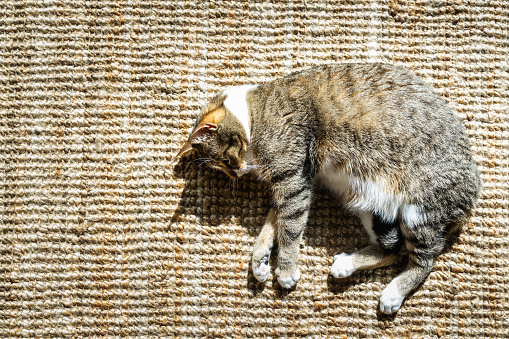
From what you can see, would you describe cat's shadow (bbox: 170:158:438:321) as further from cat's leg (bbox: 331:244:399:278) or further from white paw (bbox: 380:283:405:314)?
white paw (bbox: 380:283:405:314)

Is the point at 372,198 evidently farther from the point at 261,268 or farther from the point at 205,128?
the point at 205,128

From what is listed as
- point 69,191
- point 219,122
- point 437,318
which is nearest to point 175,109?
point 219,122

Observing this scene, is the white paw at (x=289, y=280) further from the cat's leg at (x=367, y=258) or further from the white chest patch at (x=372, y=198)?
the white chest patch at (x=372, y=198)

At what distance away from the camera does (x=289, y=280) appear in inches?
47.9

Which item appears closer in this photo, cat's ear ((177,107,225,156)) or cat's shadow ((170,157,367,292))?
cat's ear ((177,107,225,156))

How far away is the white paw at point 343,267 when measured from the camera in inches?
47.6

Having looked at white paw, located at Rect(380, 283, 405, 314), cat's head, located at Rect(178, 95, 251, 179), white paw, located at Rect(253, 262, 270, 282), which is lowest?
white paw, located at Rect(380, 283, 405, 314)

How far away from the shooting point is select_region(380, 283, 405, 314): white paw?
1.20 metres

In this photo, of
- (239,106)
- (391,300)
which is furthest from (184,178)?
(391,300)

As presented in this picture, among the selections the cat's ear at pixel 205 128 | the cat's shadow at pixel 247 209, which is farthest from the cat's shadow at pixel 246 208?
the cat's ear at pixel 205 128

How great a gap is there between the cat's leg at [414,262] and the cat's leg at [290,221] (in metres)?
0.29

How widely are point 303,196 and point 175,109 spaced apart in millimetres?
527

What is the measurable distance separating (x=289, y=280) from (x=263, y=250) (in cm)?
13

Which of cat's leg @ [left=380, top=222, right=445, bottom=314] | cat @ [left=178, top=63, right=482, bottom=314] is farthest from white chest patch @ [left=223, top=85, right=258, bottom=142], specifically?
cat's leg @ [left=380, top=222, right=445, bottom=314]
